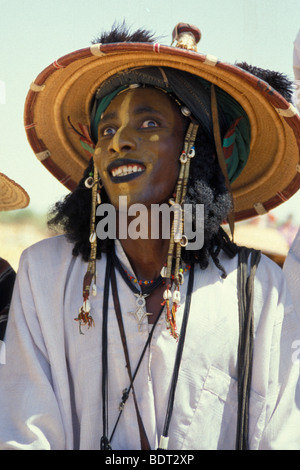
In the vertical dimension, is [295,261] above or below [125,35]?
below

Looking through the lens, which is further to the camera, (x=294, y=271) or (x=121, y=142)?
(x=294, y=271)

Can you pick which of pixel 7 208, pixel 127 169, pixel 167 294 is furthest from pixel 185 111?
pixel 7 208

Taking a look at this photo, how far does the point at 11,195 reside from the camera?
3.45 m

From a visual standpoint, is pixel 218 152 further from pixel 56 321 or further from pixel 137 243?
pixel 56 321

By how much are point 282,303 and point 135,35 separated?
4.70 feet

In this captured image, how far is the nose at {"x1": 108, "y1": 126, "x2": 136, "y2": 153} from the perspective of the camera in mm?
2924

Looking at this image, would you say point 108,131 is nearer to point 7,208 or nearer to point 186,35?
point 186,35

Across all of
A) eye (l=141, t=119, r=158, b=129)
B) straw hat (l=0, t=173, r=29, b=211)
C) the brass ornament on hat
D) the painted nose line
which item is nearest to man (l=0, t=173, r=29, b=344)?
straw hat (l=0, t=173, r=29, b=211)

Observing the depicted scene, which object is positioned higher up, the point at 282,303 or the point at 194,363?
the point at 282,303

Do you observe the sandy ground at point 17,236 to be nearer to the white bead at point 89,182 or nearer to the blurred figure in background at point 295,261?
the white bead at point 89,182

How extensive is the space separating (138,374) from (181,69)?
1.39 meters

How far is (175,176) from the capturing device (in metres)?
3.02

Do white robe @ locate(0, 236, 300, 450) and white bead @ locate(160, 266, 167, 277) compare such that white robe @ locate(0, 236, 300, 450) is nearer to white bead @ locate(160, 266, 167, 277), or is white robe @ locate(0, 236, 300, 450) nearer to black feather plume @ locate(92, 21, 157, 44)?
white bead @ locate(160, 266, 167, 277)
